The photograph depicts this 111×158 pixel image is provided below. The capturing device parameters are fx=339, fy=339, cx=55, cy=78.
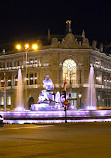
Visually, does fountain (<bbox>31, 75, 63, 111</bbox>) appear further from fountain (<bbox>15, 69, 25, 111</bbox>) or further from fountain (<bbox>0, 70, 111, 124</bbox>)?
fountain (<bbox>15, 69, 25, 111</bbox>)

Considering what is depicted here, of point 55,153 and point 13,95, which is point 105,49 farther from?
point 55,153

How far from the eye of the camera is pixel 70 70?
84.8 m

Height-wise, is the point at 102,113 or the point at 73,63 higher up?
the point at 73,63

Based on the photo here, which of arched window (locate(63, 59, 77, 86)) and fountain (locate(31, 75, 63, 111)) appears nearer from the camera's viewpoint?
fountain (locate(31, 75, 63, 111))

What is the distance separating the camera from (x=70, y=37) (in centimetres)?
8544

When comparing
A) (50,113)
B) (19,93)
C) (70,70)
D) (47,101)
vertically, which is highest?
(70,70)

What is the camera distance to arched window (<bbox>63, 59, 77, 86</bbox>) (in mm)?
84562

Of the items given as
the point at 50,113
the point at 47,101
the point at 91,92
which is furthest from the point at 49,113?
the point at 91,92

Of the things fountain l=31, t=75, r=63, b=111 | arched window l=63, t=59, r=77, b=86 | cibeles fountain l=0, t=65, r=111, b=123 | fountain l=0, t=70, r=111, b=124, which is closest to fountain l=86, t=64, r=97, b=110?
cibeles fountain l=0, t=65, r=111, b=123

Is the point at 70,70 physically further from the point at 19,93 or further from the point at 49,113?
the point at 49,113

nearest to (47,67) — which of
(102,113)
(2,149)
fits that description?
(102,113)

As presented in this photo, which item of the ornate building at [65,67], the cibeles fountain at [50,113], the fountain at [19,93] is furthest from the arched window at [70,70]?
the fountain at [19,93]

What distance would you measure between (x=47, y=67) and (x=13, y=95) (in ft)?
43.1

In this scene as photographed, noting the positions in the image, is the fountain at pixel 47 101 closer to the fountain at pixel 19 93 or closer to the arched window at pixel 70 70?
the arched window at pixel 70 70
